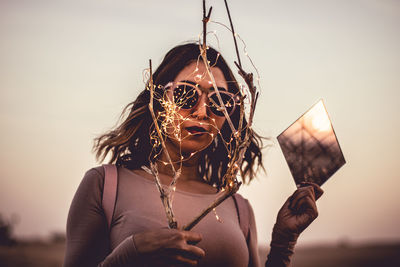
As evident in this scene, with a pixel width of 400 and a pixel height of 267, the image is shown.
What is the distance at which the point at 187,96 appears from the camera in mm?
1991

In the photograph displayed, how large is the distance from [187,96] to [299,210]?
0.93m

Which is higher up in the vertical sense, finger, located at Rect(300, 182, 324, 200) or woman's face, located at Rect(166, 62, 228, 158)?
woman's face, located at Rect(166, 62, 228, 158)

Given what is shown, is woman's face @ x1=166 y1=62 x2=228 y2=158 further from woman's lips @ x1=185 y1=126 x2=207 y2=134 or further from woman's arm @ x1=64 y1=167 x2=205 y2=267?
woman's arm @ x1=64 y1=167 x2=205 y2=267

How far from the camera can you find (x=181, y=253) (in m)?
1.31

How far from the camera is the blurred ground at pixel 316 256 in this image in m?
25.9

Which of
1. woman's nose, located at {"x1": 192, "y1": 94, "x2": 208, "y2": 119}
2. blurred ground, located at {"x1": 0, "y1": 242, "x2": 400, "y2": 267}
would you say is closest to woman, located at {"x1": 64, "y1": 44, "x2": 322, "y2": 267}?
woman's nose, located at {"x1": 192, "y1": 94, "x2": 208, "y2": 119}

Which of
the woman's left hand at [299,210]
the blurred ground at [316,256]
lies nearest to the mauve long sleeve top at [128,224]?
the woman's left hand at [299,210]

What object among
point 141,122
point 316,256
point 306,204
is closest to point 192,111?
point 141,122

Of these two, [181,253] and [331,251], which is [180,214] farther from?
[331,251]

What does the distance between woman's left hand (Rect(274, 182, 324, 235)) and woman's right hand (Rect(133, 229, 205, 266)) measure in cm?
82

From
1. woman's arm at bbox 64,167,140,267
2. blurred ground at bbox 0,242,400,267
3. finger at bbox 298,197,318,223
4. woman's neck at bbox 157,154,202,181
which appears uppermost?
woman's neck at bbox 157,154,202,181

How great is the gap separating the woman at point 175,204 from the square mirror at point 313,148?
9 cm

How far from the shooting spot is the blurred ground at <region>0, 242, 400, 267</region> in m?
25.9

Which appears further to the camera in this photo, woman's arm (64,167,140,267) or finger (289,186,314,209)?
finger (289,186,314,209)
